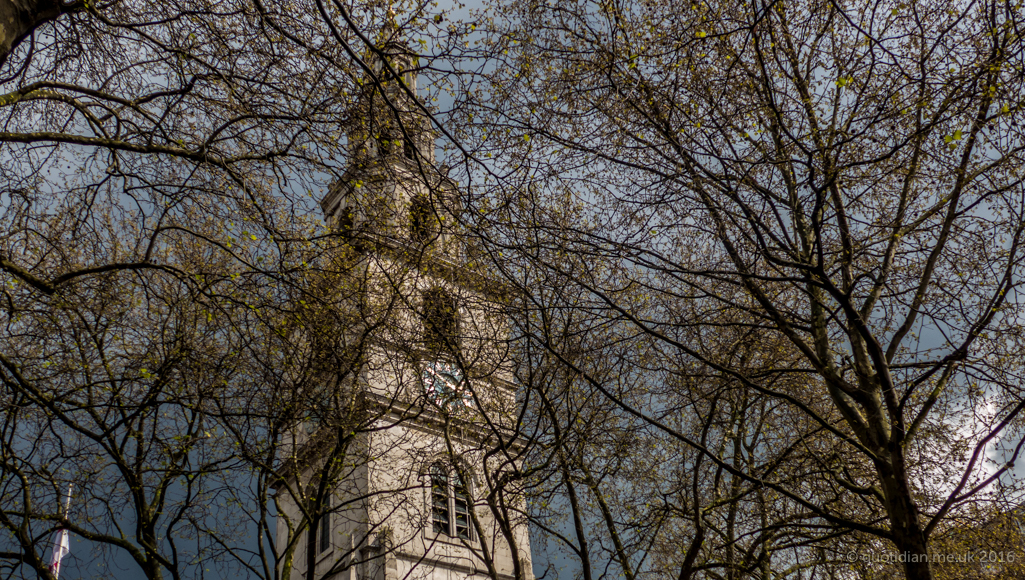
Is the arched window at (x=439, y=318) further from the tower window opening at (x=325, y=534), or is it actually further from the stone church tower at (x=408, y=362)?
the tower window opening at (x=325, y=534)

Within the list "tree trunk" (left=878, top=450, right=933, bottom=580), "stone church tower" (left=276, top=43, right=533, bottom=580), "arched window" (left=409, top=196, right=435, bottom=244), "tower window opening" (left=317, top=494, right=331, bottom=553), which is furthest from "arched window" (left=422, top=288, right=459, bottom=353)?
"tower window opening" (left=317, top=494, right=331, bottom=553)

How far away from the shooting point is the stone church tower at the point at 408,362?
7.32 meters

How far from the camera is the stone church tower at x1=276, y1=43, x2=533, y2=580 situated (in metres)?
7.32

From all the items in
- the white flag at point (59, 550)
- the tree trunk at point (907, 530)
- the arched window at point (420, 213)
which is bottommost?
the tree trunk at point (907, 530)

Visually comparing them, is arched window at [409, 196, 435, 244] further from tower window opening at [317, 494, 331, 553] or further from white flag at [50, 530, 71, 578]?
tower window opening at [317, 494, 331, 553]

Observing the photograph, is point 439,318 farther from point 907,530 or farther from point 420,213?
point 907,530

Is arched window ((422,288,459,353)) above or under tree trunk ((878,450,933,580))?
above

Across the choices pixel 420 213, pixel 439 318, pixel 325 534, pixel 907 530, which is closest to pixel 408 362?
pixel 439 318

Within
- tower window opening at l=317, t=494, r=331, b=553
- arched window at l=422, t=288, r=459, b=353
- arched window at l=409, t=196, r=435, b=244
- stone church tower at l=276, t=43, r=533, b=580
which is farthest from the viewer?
tower window opening at l=317, t=494, r=331, b=553

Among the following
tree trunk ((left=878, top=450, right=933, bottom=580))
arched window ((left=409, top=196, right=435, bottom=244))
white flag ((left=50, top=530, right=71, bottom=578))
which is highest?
arched window ((left=409, top=196, right=435, bottom=244))

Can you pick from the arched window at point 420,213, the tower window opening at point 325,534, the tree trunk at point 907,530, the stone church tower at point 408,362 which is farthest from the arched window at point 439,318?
the tower window opening at point 325,534

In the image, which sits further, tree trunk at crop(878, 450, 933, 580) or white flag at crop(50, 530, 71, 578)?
white flag at crop(50, 530, 71, 578)

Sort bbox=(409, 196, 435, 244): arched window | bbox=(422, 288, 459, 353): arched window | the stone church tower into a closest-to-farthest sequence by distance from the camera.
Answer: bbox=(409, 196, 435, 244): arched window < the stone church tower < bbox=(422, 288, 459, 353): arched window

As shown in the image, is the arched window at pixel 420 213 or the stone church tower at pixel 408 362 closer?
the arched window at pixel 420 213
